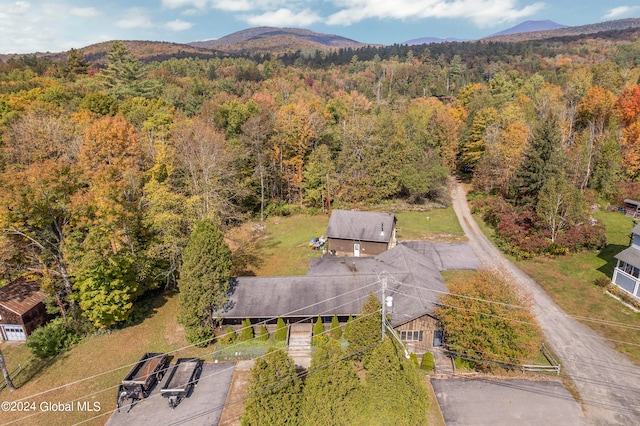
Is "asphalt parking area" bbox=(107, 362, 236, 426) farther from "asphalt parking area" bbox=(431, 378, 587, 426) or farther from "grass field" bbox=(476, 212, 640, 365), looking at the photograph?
"grass field" bbox=(476, 212, 640, 365)

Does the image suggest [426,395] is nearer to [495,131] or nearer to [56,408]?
[56,408]

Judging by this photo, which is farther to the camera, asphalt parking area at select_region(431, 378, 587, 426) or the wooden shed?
the wooden shed

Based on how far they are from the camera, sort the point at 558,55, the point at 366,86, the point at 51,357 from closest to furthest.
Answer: the point at 51,357
the point at 366,86
the point at 558,55

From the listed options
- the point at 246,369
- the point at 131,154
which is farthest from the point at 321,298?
the point at 131,154

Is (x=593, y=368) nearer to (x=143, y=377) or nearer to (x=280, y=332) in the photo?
(x=280, y=332)

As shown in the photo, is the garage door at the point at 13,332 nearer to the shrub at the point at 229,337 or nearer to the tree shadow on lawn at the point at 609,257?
the shrub at the point at 229,337

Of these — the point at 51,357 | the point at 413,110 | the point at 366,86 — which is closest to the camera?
the point at 51,357

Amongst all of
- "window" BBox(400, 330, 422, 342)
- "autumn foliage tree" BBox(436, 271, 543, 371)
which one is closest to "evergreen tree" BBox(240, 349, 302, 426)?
"window" BBox(400, 330, 422, 342)
